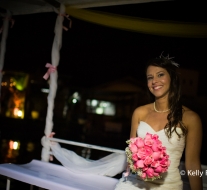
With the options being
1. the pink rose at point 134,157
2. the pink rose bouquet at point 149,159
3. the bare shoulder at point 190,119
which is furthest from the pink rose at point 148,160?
the bare shoulder at point 190,119

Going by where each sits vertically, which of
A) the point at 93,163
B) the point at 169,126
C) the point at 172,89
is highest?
the point at 172,89

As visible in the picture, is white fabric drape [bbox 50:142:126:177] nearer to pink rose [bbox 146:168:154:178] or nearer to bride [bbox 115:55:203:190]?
bride [bbox 115:55:203:190]

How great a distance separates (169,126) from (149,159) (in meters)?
0.62

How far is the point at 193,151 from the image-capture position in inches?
96.4

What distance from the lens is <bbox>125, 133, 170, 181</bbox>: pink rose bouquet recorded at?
2.14m

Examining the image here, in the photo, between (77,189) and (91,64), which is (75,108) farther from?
(77,189)

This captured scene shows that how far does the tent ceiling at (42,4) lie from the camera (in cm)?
439

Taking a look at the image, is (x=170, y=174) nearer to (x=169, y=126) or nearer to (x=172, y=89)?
(x=169, y=126)

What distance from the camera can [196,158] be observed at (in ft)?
8.03

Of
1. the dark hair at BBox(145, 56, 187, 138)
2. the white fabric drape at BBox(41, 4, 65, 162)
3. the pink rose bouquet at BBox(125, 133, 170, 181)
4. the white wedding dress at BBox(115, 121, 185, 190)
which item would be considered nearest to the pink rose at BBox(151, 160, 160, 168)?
the pink rose bouquet at BBox(125, 133, 170, 181)

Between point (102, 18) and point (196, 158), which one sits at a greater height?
point (102, 18)

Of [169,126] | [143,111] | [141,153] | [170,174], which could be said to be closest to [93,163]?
[143,111]

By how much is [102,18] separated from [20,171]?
131 inches

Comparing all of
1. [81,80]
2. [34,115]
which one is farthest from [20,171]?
[81,80]
